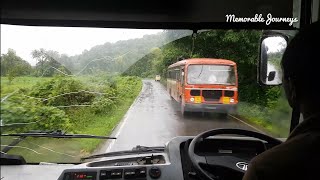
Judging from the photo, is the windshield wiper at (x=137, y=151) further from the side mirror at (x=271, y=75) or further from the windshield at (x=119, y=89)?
the side mirror at (x=271, y=75)

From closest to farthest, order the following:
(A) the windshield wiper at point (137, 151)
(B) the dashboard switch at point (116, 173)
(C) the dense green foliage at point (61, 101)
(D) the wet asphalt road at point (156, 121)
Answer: (B) the dashboard switch at point (116, 173)
(C) the dense green foliage at point (61, 101)
(A) the windshield wiper at point (137, 151)
(D) the wet asphalt road at point (156, 121)

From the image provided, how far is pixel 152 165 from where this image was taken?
7.63 feet

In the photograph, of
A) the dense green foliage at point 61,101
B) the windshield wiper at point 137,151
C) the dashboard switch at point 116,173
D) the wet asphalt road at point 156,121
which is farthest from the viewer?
the wet asphalt road at point 156,121

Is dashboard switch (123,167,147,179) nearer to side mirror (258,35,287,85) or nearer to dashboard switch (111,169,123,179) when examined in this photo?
dashboard switch (111,169,123,179)

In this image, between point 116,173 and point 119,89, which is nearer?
point 116,173

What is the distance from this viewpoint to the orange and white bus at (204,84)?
8.95 ft

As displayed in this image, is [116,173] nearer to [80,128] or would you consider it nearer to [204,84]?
[80,128]

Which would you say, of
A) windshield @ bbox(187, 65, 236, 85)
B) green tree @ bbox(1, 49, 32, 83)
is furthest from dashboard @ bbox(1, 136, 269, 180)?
green tree @ bbox(1, 49, 32, 83)

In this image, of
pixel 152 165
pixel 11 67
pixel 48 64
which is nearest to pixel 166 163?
pixel 152 165

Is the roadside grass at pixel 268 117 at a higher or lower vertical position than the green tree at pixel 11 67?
lower

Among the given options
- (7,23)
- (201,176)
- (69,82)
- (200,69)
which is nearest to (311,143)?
(201,176)

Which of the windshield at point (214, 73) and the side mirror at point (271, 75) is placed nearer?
the side mirror at point (271, 75)

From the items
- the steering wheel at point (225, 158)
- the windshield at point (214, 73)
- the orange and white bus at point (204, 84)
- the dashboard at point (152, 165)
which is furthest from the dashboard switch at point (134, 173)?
the windshield at point (214, 73)

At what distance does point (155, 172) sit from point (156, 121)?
56 cm
